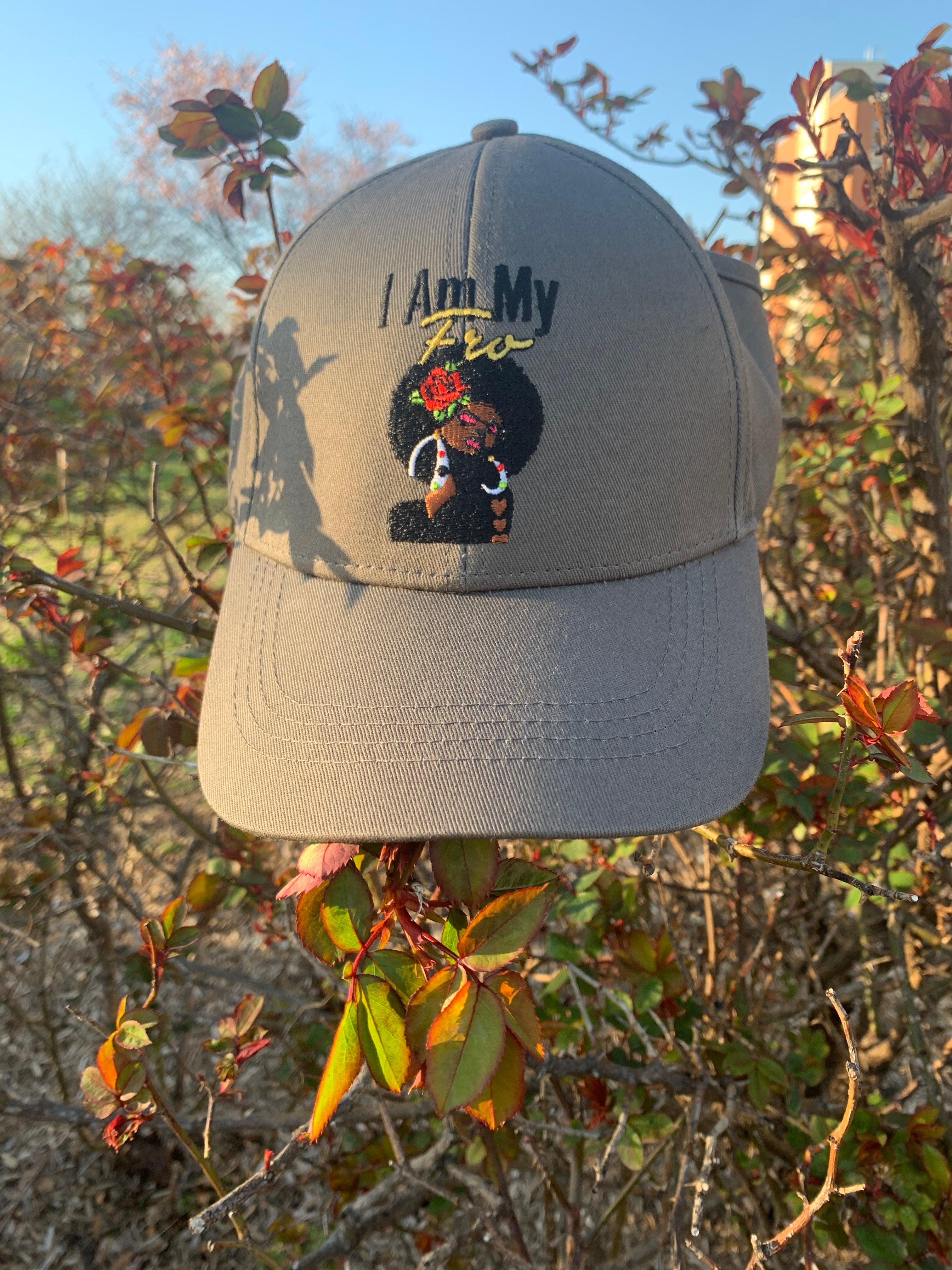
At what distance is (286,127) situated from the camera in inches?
55.4

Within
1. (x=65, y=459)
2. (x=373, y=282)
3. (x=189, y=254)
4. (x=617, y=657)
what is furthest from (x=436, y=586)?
(x=189, y=254)

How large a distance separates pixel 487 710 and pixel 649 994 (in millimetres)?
810

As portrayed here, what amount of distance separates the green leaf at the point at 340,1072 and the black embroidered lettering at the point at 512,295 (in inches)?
31.4

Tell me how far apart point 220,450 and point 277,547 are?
1543 millimetres

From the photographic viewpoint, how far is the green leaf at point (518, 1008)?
75cm

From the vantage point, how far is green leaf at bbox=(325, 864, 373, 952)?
802 mm

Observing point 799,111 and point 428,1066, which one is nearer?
point 428,1066

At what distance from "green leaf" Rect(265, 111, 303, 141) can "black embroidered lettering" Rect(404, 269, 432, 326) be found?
0.70 m

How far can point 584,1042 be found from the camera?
164 centimetres

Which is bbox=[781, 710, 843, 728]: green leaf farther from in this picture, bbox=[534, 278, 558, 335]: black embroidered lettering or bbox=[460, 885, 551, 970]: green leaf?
bbox=[534, 278, 558, 335]: black embroidered lettering

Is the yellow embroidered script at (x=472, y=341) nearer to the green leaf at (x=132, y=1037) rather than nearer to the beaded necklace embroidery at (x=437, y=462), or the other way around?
the beaded necklace embroidery at (x=437, y=462)

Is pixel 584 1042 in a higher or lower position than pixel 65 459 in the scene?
lower

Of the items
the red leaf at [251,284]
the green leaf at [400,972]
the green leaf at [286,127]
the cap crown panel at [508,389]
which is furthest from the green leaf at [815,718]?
the red leaf at [251,284]

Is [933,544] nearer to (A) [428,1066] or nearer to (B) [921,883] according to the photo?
(B) [921,883]
